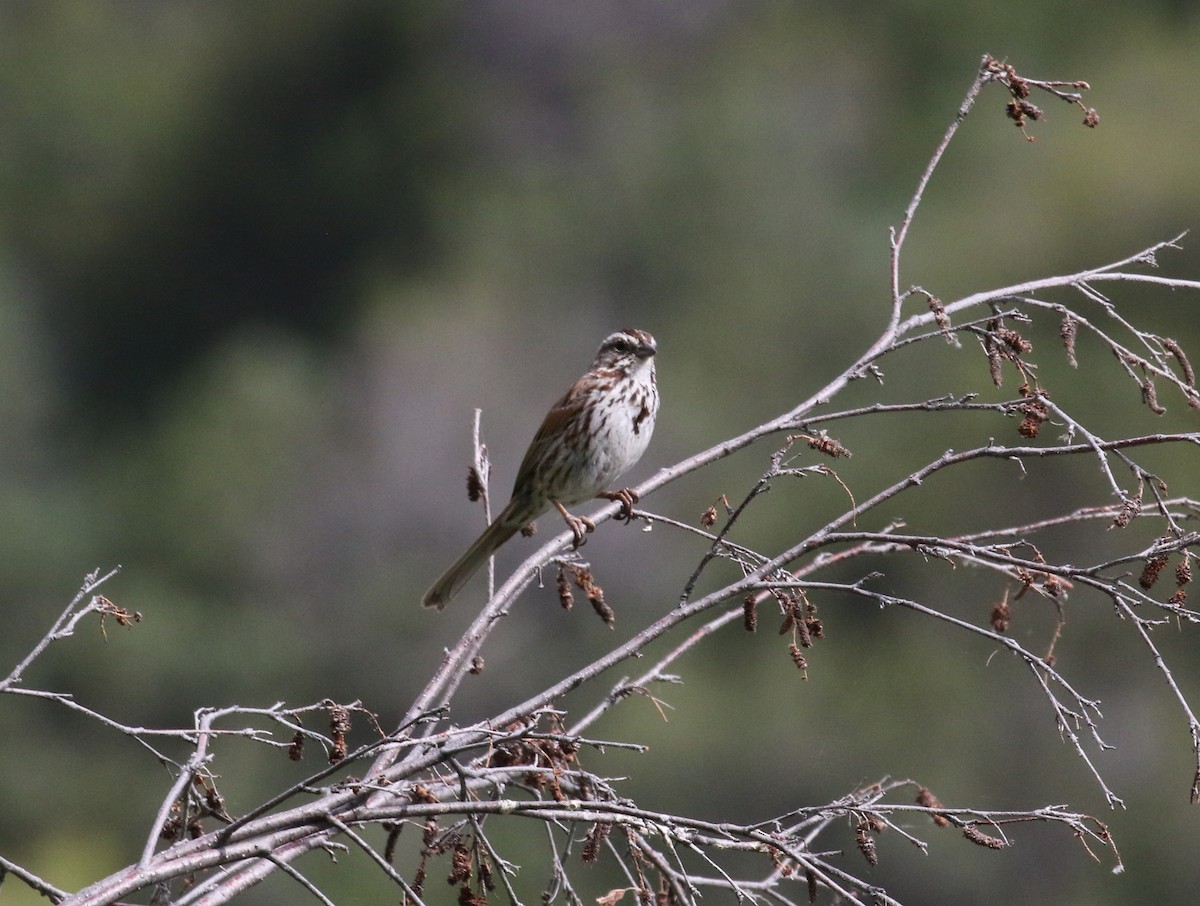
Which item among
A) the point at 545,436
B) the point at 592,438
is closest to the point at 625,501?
the point at 592,438

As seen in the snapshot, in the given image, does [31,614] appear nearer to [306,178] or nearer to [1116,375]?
[306,178]

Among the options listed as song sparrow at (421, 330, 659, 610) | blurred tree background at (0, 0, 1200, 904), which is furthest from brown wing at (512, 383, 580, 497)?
blurred tree background at (0, 0, 1200, 904)

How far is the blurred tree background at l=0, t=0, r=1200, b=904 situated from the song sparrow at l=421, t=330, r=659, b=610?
29.4 feet

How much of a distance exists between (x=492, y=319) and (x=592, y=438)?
74.8 feet

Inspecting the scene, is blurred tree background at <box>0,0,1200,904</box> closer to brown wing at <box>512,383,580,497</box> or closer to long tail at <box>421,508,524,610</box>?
brown wing at <box>512,383,580,497</box>

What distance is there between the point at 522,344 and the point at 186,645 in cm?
647

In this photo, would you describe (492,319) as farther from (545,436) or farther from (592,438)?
(592,438)

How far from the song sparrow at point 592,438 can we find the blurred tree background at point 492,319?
29.4 ft

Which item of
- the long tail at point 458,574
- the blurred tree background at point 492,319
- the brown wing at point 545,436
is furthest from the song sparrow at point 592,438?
the blurred tree background at point 492,319

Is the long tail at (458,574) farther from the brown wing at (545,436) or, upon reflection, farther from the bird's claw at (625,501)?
the brown wing at (545,436)

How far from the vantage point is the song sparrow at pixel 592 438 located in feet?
16.5

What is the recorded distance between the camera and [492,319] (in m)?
27.7

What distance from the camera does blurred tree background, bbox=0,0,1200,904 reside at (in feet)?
66.8

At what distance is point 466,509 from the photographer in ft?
76.3
